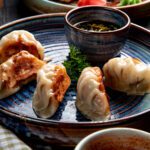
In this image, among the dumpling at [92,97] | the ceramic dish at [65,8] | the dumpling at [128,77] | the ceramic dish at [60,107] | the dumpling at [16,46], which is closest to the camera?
the ceramic dish at [60,107]

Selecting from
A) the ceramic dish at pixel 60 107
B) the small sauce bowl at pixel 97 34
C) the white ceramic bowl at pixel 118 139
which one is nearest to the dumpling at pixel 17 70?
the ceramic dish at pixel 60 107

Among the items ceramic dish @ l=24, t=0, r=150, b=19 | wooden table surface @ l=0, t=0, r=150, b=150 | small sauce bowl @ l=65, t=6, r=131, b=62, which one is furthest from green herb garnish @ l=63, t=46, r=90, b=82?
wooden table surface @ l=0, t=0, r=150, b=150

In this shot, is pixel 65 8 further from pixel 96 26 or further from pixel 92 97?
pixel 92 97

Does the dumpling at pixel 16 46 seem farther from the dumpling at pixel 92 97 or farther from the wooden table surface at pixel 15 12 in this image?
the wooden table surface at pixel 15 12

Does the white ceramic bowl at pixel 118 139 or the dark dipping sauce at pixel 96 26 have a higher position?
the white ceramic bowl at pixel 118 139

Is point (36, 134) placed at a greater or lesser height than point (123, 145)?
lesser

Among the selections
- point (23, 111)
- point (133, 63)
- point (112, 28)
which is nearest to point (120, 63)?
point (133, 63)

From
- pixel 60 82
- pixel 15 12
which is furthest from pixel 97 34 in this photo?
pixel 15 12

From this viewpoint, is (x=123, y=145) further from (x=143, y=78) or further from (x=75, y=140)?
(x=143, y=78)
